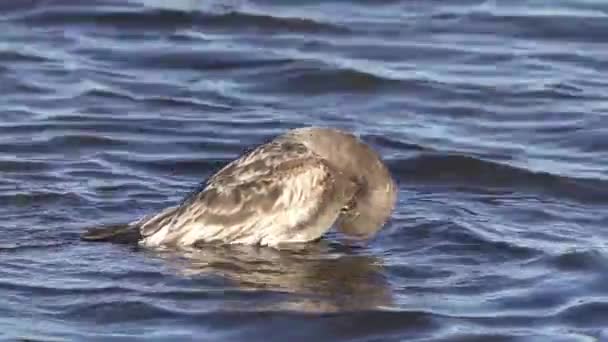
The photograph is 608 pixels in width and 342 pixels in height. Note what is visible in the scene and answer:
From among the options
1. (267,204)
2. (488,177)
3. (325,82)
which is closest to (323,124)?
(325,82)

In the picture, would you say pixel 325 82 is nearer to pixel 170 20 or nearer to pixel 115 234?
pixel 170 20

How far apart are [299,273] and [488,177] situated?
2.48 meters

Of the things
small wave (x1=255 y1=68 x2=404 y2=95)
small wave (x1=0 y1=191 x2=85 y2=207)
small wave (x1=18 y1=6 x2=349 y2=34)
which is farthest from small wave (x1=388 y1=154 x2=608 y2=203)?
small wave (x1=18 y1=6 x2=349 y2=34)

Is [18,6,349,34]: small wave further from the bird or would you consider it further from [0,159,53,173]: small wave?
the bird

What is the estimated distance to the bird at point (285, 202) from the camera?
1177 cm

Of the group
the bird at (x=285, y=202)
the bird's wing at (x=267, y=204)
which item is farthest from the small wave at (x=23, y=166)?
A: the bird's wing at (x=267, y=204)

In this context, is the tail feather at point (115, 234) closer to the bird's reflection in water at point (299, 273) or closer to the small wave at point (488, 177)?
the bird's reflection in water at point (299, 273)

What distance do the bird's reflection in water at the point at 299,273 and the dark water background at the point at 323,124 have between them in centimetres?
2

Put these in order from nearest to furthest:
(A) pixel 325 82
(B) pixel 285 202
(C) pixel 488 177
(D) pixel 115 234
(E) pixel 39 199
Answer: (D) pixel 115 234, (B) pixel 285 202, (E) pixel 39 199, (C) pixel 488 177, (A) pixel 325 82

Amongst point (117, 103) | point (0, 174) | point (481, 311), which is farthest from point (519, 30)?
point (481, 311)

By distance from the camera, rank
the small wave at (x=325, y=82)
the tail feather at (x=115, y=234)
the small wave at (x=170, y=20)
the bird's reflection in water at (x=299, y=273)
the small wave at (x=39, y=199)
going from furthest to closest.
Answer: the small wave at (x=170, y=20), the small wave at (x=325, y=82), the small wave at (x=39, y=199), the tail feather at (x=115, y=234), the bird's reflection in water at (x=299, y=273)

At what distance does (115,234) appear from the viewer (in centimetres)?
1168

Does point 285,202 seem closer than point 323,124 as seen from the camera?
Yes

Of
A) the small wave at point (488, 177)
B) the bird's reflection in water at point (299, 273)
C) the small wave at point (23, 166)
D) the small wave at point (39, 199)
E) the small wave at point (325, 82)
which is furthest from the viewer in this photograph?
the small wave at point (325, 82)
